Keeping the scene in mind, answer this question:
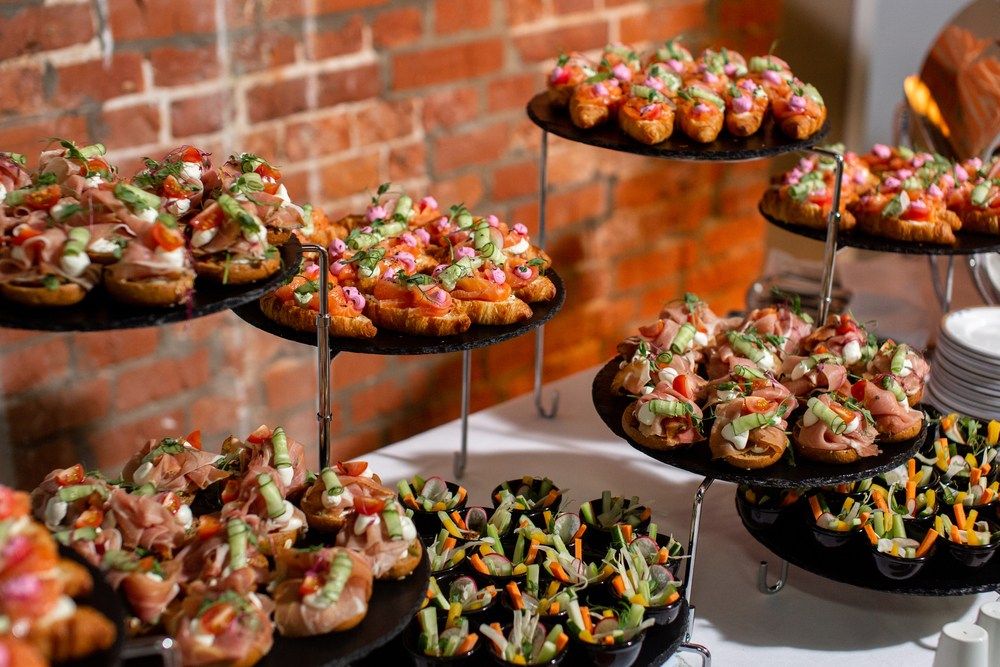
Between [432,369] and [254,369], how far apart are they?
510 millimetres

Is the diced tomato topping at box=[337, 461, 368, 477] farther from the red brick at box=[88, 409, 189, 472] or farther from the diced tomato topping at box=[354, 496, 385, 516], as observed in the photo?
→ the red brick at box=[88, 409, 189, 472]

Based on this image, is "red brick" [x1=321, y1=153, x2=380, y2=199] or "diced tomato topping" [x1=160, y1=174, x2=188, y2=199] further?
"red brick" [x1=321, y1=153, x2=380, y2=199]

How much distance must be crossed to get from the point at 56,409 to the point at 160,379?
0.22 m

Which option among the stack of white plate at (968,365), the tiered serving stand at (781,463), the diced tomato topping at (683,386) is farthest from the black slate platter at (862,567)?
the stack of white plate at (968,365)

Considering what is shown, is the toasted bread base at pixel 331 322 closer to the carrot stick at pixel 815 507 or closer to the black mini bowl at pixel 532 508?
the black mini bowl at pixel 532 508

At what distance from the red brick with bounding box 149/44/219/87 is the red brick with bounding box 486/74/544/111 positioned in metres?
0.71

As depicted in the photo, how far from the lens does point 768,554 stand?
169cm

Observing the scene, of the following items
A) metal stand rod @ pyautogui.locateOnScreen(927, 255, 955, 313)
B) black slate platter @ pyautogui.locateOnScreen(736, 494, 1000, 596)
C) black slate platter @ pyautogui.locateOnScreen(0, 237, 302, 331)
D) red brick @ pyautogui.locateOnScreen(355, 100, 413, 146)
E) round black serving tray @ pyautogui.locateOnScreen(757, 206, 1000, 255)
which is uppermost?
black slate platter @ pyautogui.locateOnScreen(0, 237, 302, 331)

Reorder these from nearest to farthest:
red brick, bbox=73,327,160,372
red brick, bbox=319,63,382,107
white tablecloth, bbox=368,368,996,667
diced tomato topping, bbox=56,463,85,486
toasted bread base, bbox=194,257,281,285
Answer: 1. toasted bread base, bbox=194,257,281,285
2. diced tomato topping, bbox=56,463,85,486
3. white tablecloth, bbox=368,368,996,667
4. red brick, bbox=73,327,160,372
5. red brick, bbox=319,63,382,107

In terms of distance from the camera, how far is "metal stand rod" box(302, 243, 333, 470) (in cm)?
133

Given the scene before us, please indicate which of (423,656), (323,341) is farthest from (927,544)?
(323,341)

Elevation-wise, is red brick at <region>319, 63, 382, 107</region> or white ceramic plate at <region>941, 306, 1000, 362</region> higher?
red brick at <region>319, 63, 382, 107</region>

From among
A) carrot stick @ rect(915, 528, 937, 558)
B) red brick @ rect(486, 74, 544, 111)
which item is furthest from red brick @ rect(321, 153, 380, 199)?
carrot stick @ rect(915, 528, 937, 558)

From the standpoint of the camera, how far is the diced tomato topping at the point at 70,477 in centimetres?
127
